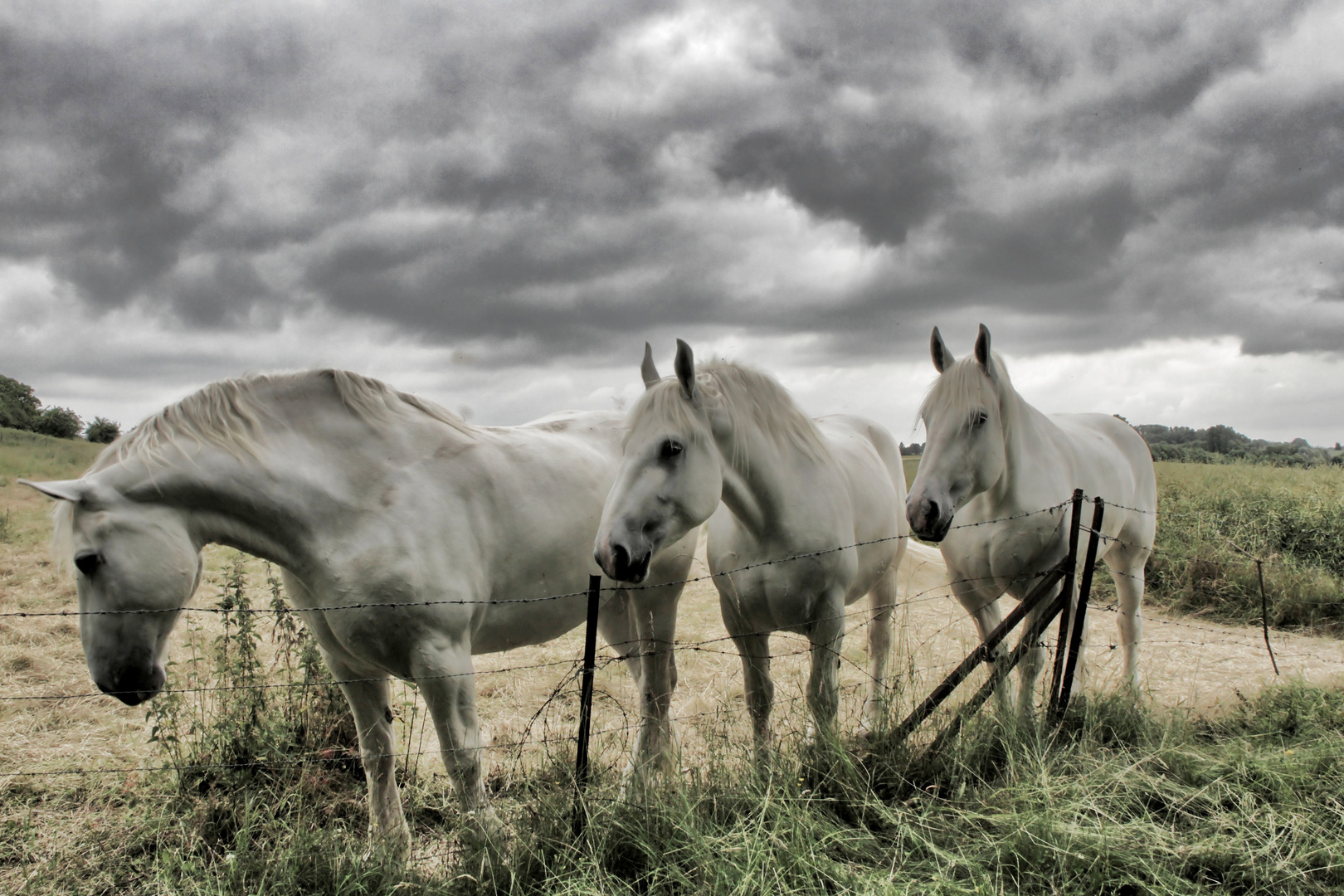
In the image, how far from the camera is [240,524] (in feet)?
9.05

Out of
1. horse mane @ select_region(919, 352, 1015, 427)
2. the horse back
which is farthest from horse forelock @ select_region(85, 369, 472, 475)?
horse mane @ select_region(919, 352, 1015, 427)

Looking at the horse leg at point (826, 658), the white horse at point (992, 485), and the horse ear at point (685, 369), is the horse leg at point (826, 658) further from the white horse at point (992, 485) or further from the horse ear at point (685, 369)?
the horse ear at point (685, 369)

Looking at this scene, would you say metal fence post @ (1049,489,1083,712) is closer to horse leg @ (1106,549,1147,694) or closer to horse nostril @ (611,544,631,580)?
horse leg @ (1106,549,1147,694)

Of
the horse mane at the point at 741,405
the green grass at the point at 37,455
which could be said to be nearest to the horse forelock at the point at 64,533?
the horse mane at the point at 741,405

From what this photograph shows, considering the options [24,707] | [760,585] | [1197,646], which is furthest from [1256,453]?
[24,707]

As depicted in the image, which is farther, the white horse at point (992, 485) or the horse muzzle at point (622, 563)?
the white horse at point (992, 485)

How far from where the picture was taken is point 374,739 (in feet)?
10.7

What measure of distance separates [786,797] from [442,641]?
1482mm

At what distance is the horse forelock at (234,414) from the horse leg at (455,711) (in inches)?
40.5

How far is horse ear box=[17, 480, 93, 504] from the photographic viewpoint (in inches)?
91.9

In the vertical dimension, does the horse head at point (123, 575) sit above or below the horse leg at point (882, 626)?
above

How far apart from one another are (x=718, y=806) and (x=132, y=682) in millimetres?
2225

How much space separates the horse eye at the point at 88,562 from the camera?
2482 mm

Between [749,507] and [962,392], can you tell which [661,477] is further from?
[962,392]
